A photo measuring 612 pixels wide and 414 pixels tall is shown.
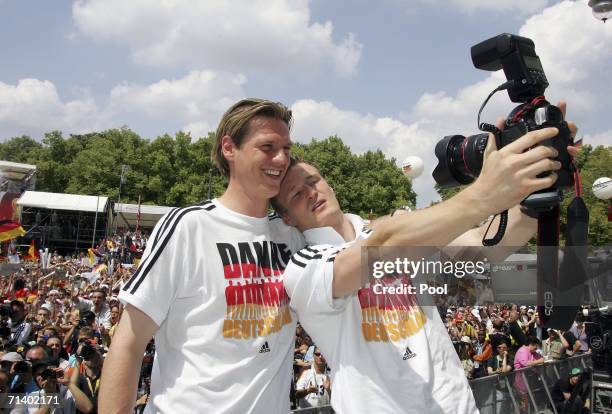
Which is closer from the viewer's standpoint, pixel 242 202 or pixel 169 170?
pixel 242 202

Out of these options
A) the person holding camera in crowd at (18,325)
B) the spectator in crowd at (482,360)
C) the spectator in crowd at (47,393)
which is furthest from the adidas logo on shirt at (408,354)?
the spectator in crowd at (482,360)

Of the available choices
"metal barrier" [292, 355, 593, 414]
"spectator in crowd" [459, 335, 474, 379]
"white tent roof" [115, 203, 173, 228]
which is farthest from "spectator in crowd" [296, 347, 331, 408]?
"white tent roof" [115, 203, 173, 228]

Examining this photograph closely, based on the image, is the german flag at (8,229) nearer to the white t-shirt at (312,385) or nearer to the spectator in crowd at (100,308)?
the spectator in crowd at (100,308)

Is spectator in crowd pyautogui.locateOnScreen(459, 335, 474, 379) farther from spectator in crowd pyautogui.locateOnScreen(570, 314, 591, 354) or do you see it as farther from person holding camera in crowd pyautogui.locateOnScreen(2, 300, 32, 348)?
person holding camera in crowd pyautogui.locateOnScreen(2, 300, 32, 348)

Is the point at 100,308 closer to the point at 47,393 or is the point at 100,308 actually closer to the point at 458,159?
the point at 47,393

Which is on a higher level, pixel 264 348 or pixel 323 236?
pixel 323 236

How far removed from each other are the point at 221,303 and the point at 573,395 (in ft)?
21.2

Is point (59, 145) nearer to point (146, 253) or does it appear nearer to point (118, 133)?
point (118, 133)

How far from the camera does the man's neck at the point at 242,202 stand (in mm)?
2492

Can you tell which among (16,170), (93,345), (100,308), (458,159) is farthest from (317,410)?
(16,170)

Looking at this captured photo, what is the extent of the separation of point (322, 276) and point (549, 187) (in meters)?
0.93

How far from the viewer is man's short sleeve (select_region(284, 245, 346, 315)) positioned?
212 centimetres

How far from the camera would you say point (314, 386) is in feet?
25.2

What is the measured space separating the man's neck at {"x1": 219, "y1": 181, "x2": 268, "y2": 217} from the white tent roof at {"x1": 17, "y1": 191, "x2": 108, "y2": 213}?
4105 centimetres
